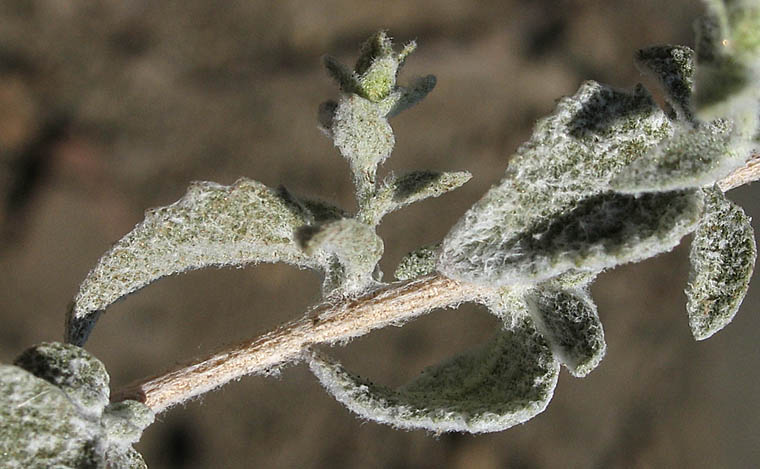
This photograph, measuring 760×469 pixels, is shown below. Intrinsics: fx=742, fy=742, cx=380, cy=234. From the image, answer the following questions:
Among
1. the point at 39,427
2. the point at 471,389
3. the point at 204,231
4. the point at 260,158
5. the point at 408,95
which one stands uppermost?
the point at 260,158

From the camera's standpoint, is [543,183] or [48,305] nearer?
[543,183]

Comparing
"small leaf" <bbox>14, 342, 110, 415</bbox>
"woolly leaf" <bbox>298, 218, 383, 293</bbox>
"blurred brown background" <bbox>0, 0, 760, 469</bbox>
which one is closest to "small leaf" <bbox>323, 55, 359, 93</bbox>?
"woolly leaf" <bbox>298, 218, 383, 293</bbox>

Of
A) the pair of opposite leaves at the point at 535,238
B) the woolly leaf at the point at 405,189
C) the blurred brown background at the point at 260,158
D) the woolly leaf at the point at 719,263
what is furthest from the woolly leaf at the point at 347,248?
the blurred brown background at the point at 260,158

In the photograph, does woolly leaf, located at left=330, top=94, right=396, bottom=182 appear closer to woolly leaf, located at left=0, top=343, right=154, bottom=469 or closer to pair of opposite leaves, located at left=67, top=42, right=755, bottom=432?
pair of opposite leaves, located at left=67, top=42, right=755, bottom=432

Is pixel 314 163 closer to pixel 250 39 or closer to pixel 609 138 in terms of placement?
pixel 250 39

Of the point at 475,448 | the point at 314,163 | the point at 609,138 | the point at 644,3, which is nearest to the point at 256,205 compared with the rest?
the point at 609,138

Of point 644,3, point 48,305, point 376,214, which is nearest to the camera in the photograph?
point 376,214

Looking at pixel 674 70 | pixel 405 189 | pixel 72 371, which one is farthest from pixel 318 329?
pixel 674 70

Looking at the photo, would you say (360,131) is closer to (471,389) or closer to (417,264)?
(417,264)
